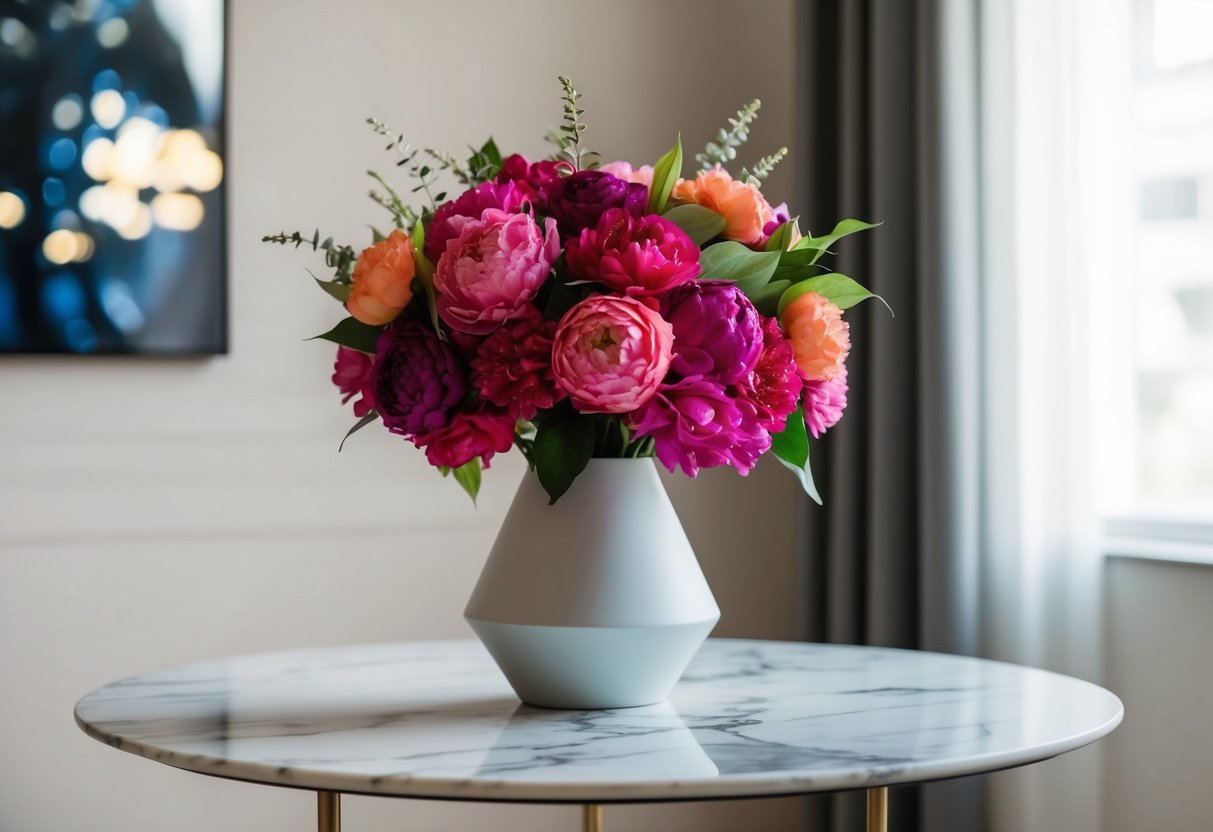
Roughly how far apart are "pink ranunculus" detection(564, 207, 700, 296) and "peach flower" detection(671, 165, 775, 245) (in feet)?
0.29

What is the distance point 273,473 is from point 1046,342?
145 centimetres

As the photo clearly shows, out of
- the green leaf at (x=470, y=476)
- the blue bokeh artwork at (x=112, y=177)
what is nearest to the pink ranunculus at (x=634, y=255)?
the green leaf at (x=470, y=476)

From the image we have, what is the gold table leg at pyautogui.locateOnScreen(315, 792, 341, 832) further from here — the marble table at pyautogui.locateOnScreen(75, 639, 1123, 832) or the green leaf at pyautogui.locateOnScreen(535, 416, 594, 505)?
the green leaf at pyautogui.locateOnScreen(535, 416, 594, 505)

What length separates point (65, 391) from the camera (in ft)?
7.57

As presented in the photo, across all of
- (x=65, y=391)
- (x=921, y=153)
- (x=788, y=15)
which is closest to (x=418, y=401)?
(x=65, y=391)

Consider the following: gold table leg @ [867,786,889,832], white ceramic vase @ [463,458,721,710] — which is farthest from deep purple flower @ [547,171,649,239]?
gold table leg @ [867,786,889,832]

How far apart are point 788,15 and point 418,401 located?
7.54 ft

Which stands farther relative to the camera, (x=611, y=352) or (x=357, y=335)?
(x=357, y=335)

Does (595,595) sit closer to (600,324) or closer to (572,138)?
(600,324)

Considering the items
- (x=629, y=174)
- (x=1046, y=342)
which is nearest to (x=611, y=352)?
(x=629, y=174)

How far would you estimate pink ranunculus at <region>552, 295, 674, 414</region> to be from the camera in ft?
3.26

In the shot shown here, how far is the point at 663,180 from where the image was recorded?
1.12m

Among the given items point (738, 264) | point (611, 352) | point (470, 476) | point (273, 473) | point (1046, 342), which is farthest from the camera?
point (273, 473)

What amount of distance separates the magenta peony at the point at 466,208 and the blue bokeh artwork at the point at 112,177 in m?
1.42
